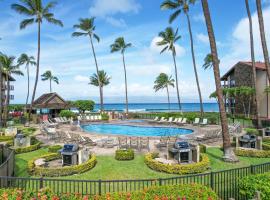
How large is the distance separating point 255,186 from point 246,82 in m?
41.7

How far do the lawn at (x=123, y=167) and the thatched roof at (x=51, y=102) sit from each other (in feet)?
91.5

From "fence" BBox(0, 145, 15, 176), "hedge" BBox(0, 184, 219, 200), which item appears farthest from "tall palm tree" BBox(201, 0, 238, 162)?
"fence" BBox(0, 145, 15, 176)

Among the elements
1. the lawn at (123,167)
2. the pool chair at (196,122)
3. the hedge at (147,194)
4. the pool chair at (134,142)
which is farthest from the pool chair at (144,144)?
the pool chair at (196,122)

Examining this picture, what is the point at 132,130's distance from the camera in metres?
33.3

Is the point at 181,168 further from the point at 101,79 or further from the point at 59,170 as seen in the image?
the point at 101,79

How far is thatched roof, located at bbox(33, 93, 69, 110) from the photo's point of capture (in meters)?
43.3

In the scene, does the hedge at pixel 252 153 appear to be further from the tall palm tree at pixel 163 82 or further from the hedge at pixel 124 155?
the tall palm tree at pixel 163 82

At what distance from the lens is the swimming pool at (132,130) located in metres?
29.5

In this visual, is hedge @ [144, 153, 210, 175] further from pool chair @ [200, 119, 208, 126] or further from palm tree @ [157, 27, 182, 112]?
palm tree @ [157, 27, 182, 112]

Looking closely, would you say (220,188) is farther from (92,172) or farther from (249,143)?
(249,143)

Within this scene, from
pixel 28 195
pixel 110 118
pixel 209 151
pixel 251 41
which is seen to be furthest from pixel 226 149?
pixel 110 118

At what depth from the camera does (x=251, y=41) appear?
27.5 meters

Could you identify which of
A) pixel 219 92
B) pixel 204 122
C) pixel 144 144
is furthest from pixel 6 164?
pixel 204 122

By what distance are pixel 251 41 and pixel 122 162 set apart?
21.0m
